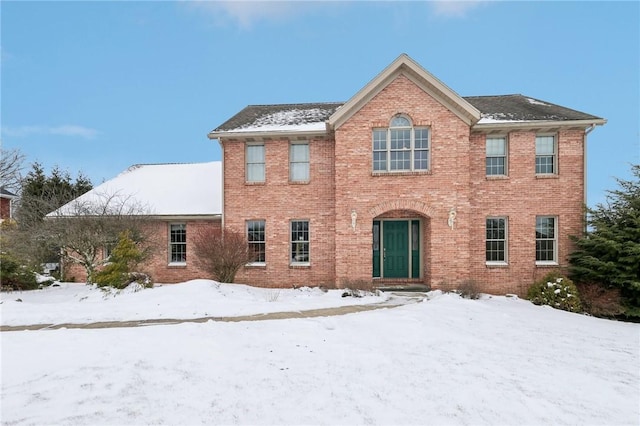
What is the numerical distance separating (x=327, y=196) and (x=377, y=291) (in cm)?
468

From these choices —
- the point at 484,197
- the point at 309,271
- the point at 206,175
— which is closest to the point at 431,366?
the point at 309,271

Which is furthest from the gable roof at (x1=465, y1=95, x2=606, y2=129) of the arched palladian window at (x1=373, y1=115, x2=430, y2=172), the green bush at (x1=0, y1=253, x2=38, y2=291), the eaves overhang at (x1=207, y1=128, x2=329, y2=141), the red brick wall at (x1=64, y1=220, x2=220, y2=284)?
the green bush at (x1=0, y1=253, x2=38, y2=291)

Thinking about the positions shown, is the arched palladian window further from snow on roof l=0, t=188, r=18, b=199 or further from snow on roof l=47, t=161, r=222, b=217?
snow on roof l=0, t=188, r=18, b=199

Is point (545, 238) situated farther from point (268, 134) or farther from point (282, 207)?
point (268, 134)

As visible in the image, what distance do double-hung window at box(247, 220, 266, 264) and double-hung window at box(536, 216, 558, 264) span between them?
11.7 metres

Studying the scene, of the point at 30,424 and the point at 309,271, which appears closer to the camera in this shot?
the point at 30,424

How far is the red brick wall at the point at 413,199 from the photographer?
42.5ft

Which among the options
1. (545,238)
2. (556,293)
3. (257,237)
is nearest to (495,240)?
(545,238)

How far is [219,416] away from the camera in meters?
3.89

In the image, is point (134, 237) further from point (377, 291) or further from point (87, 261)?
point (377, 291)

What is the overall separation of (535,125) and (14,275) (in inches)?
833

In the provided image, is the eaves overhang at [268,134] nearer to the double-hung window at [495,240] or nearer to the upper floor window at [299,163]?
the upper floor window at [299,163]

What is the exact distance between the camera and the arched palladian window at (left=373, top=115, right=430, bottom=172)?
43.4ft

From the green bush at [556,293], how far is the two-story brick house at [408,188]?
134 centimetres
